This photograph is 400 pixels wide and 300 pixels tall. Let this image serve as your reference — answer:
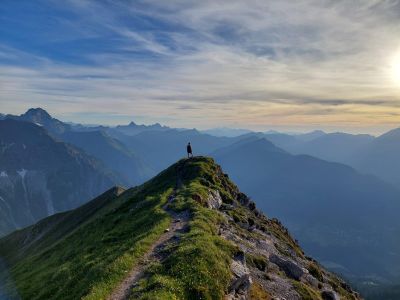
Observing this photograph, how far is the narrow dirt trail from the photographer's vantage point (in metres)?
30.9

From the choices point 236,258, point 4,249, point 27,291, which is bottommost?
point 4,249

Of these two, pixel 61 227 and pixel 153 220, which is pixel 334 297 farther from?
pixel 61 227

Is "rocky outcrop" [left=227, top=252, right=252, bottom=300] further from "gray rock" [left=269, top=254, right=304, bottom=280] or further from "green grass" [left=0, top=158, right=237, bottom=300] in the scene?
"gray rock" [left=269, top=254, right=304, bottom=280]

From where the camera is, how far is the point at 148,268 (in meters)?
34.6

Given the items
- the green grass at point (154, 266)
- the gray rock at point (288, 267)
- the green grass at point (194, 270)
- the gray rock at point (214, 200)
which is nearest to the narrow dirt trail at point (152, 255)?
the green grass at point (154, 266)

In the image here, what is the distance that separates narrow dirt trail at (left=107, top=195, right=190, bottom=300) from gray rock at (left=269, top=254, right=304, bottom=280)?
43.9ft

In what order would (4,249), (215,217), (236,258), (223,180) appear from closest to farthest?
(236,258) < (215,217) < (223,180) < (4,249)

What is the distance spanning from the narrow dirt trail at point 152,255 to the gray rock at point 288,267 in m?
13.4

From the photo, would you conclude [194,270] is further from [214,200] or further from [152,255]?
[214,200]

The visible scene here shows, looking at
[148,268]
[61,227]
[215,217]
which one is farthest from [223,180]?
[61,227]

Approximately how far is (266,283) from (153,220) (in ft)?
59.0

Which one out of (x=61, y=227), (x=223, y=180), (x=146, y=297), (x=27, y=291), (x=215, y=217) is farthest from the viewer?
(x=61, y=227)

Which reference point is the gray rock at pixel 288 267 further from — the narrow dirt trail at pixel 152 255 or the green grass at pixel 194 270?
the narrow dirt trail at pixel 152 255

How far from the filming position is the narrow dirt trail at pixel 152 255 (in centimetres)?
3093
